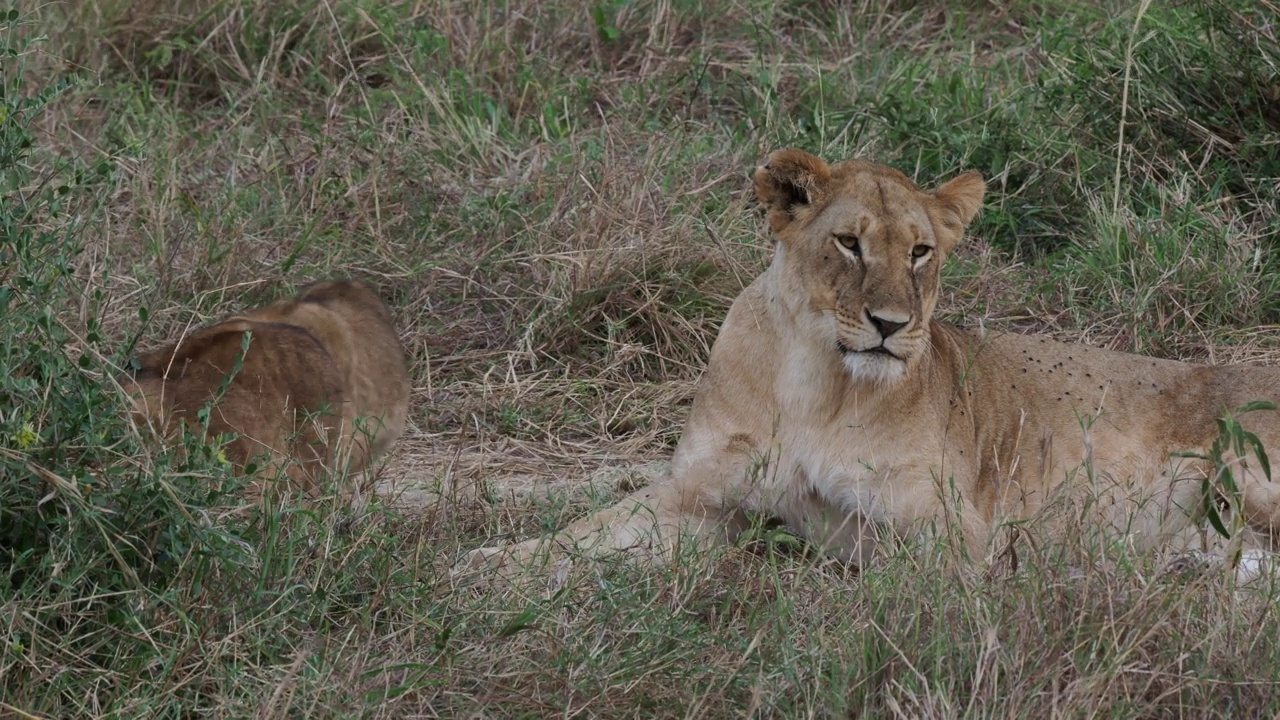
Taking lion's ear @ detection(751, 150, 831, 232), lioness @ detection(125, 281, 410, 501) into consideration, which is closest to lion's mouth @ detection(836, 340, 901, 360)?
lion's ear @ detection(751, 150, 831, 232)

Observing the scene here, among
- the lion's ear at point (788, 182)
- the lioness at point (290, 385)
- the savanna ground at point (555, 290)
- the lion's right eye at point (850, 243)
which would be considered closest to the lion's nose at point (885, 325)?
the lion's right eye at point (850, 243)

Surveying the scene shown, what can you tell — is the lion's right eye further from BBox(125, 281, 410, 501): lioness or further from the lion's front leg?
BBox(125, 281, 410, 501): lioness

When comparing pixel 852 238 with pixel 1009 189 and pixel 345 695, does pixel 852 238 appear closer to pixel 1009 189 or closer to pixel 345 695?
pixel 345 695

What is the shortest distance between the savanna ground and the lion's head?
0.46 metres

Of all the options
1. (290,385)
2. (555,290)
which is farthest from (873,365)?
(555,290)

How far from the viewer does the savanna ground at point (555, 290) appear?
2.94m

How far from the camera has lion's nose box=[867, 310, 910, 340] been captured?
144 inches

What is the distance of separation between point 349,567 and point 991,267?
2942 mm

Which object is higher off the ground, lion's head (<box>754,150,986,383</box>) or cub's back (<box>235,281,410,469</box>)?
lion's head (<box>754,150,986,383</box>)

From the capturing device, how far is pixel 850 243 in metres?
3.78

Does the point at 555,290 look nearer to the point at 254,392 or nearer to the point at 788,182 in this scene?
the point at 788,182

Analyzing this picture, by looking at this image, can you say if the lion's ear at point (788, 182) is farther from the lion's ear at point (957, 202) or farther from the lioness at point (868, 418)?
the lion's ear at point (957, 202)

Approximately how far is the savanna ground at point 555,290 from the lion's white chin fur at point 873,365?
0.38 meters

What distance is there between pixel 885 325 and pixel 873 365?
0.10 m
